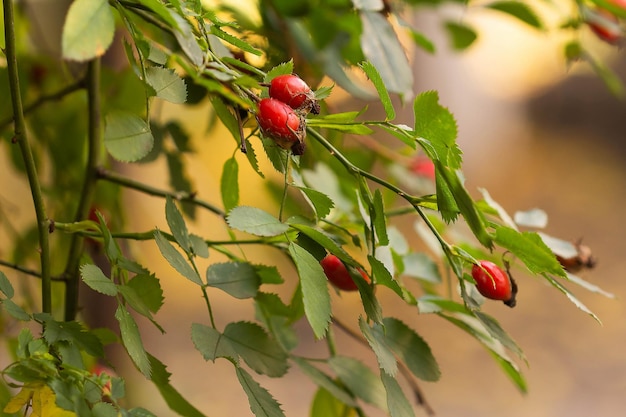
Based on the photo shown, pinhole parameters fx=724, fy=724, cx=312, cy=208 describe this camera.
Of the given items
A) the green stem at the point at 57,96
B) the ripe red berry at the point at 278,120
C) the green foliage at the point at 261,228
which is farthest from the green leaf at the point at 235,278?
the green stem at the point at 57,96

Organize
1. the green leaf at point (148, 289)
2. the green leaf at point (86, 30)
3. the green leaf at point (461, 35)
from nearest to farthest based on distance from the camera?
the green leaf at point (86, 30), the green leaf at point (148, 289), the green leaf at point (461, 35)

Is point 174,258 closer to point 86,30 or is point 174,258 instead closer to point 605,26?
point 86,30

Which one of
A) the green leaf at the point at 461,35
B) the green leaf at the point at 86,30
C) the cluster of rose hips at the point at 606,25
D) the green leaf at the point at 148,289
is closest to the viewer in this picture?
the green leaf at the point at 86,30

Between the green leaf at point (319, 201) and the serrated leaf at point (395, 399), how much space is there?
0.28 feet

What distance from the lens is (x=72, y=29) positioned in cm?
26

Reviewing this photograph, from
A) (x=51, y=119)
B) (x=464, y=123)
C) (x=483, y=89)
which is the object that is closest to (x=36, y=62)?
(x=51, y=119)

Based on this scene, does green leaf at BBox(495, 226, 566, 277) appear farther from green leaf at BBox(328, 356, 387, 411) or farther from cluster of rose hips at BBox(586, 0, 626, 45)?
cluster of rose hips at BBox(586, 0, 626, 45)

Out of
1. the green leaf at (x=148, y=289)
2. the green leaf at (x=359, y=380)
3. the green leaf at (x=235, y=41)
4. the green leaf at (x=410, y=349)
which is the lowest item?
the green leaf at (x=359, y=380)

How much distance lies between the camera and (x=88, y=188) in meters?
0.47

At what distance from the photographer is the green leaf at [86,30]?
0.26m

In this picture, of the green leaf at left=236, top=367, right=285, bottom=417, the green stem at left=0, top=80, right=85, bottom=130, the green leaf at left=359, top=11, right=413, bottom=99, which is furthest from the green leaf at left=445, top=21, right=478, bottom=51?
the green leaf at left=236, top=367, right=285, bottom=417

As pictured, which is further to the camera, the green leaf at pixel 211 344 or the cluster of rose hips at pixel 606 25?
the cluster of rose hips at pixel 606 25

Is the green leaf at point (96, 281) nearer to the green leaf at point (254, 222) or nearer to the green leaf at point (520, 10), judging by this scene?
the green leaf at point (254, 222)

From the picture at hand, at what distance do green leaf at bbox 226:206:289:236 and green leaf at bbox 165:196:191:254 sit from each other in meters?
0.04
